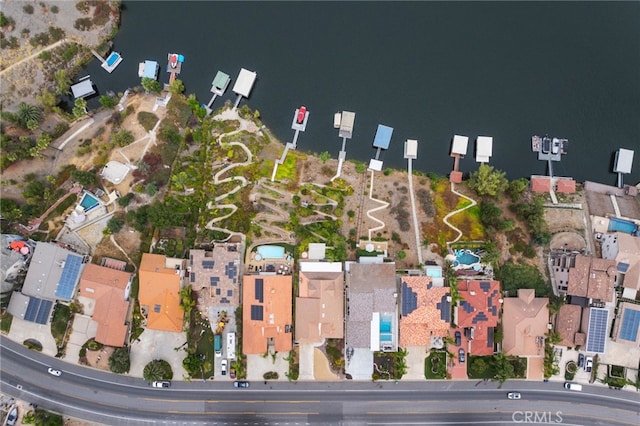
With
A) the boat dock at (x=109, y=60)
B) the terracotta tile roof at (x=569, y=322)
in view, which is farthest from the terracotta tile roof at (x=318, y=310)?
the boat dock at (x=109, y=60)

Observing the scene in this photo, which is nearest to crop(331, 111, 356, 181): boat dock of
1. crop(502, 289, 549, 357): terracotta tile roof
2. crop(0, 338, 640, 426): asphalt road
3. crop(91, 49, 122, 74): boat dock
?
crop(502, 289, 549, 357): terracotta tile roof

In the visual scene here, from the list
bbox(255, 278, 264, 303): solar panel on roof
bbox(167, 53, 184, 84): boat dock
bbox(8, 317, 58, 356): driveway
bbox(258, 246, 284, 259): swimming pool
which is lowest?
bbox(8, 317, 58, 356): driveway

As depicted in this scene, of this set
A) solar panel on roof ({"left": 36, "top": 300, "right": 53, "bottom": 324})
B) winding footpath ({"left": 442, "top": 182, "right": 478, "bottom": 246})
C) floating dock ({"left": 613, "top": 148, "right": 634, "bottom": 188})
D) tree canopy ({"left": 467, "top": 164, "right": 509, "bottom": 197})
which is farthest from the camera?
floating dock ({"left": 613, "top": 148, "right": 634, "bottom": 188})

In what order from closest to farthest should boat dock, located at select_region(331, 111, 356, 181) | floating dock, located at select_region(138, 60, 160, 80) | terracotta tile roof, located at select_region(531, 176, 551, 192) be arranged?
terracotta tile roof, located at select_region(531, 176, 551, 192) < boat dock, located at select_region(331, 111, 356, 181) < floating dock, located at select_region(138, 60, 160, 80)

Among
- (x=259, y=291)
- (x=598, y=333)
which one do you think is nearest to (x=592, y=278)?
(x=598, y=333)

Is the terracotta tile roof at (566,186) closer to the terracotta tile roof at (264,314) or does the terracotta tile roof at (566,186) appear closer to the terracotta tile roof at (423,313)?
the terracotta tile roof at (423,313)

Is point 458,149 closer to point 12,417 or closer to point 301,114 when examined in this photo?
point 301,114

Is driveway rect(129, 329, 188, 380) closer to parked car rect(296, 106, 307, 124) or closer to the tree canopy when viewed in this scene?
parked car rect(296, 106, 307, 124)

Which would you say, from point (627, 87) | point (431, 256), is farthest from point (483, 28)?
point (431, 256)
